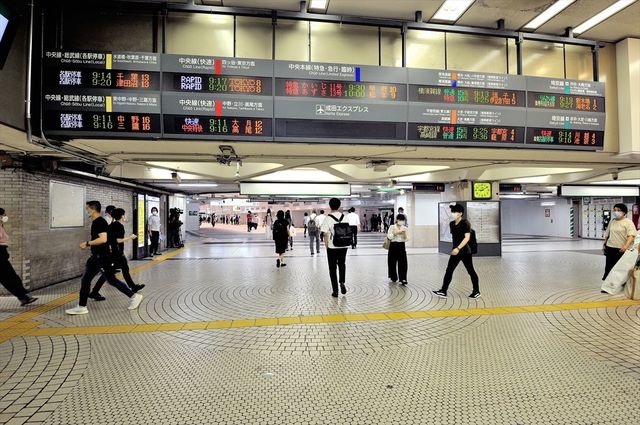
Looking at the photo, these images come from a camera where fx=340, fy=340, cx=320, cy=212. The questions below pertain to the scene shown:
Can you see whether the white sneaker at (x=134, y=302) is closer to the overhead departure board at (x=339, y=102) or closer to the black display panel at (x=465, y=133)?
the overhead departure board at (x=339, y=102)

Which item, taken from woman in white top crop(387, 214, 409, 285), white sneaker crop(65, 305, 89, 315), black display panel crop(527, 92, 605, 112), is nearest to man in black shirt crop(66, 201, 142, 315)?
white sneaker crop(65, 305, 89, 315)

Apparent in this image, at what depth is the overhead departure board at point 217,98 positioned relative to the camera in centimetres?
470

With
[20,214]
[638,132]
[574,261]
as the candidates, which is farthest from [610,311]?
[20,214]

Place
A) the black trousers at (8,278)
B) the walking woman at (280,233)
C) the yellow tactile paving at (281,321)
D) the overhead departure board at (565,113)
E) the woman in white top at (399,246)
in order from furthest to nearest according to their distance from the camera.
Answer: the walking woman at (280,233) < the woman in white top at (399,246) < the overhead departure board at (565,113) < the black trousers at (8,278) < the yellow tactile paving at (281,321)

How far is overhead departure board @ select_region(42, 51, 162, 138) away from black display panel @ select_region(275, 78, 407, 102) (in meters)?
1.76

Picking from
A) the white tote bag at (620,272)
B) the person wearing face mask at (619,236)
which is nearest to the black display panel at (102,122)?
the white tote bag at (620,272)

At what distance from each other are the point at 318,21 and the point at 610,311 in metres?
6.25

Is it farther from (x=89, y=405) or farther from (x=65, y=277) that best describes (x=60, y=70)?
(x=65, y=277)

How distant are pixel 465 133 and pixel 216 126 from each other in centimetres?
382

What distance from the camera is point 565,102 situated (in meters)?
5.71

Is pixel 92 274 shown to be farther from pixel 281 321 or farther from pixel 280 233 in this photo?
pixel 280 233

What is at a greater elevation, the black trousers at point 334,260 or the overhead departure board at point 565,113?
the overhead departure board at point 565,113

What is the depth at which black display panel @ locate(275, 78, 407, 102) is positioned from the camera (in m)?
4.93

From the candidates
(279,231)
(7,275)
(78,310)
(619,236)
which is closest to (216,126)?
(78,310)
